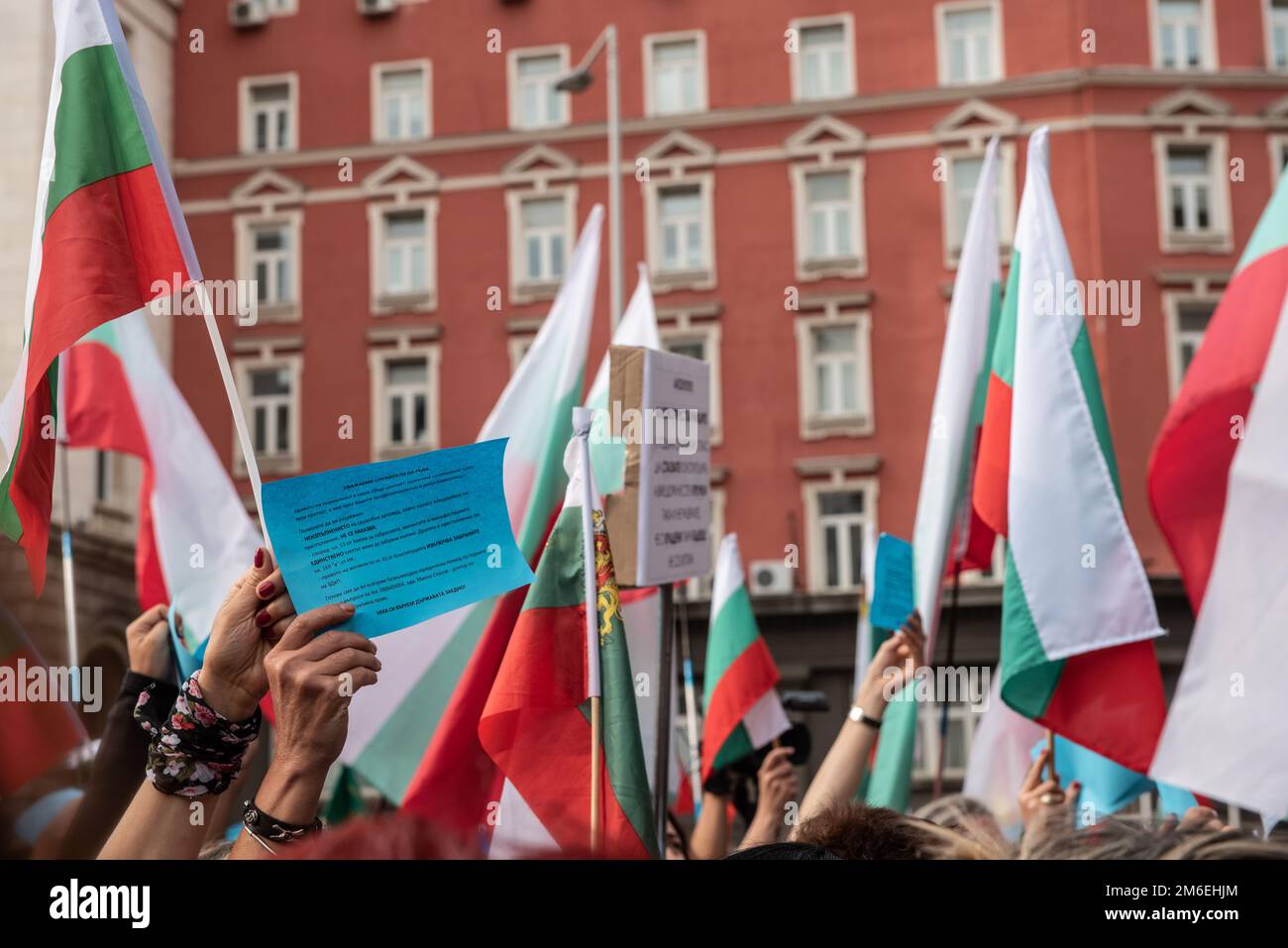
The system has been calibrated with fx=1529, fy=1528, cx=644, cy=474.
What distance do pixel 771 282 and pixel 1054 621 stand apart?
16.5 meters

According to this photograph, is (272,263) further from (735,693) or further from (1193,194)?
(735,693)

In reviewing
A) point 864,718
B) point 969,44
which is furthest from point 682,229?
point 864,718

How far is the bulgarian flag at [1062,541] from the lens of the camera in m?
3.97

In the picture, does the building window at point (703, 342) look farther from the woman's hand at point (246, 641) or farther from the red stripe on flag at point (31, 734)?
the woman's hand at point (246, 641)

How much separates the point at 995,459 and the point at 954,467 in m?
0.45

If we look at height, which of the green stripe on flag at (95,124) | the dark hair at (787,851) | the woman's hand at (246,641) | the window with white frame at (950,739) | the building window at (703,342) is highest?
the building window at (703,342)

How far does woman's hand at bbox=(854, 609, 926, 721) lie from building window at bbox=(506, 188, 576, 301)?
669 inches

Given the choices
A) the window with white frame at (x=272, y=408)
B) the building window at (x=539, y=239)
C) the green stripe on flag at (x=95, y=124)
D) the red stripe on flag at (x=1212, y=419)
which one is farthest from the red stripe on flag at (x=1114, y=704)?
the window with white frame at (x=272, y=408)

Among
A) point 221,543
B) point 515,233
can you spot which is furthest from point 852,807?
point 515,233

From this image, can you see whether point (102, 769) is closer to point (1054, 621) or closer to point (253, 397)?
point (1054, 621)

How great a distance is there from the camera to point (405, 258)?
21.0m

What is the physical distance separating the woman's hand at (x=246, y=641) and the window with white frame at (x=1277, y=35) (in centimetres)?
2069

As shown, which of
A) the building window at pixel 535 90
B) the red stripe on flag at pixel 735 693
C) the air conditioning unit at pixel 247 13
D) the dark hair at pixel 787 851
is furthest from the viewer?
the air conditioning unit at pixel 247 13

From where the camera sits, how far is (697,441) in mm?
3842
